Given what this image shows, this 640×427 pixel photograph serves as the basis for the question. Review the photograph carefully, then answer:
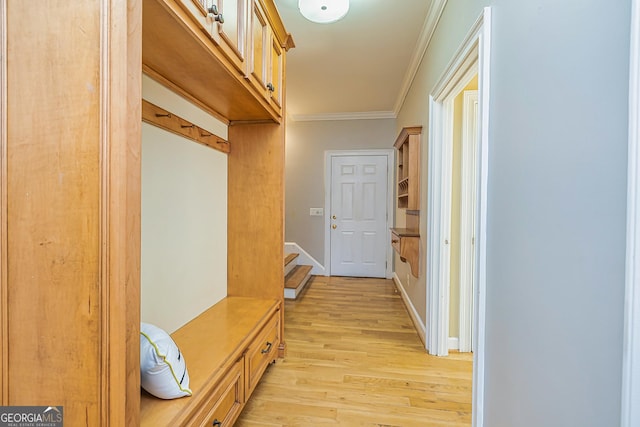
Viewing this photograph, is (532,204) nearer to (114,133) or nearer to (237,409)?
(114,133)

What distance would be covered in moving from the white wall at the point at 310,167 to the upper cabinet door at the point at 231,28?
3.33 meters

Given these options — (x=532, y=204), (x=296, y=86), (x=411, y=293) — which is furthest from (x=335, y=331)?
(x=296, y=86)

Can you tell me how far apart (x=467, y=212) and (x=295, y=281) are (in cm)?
222

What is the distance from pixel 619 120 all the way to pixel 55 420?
151 centimetres

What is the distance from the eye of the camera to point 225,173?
2139mm

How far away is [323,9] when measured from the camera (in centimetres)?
195

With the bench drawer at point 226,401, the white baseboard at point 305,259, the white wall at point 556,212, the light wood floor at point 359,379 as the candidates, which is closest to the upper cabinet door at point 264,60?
the white wall at point 556,212

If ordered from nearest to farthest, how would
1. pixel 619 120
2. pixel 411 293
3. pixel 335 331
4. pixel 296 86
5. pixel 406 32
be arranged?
pixel 619 120 → pixel 406 32 → pixel 335 331 → pixel 411 293 → pixel 296 86

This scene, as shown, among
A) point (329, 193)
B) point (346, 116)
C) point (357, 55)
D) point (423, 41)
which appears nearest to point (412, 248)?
point (423, 41)

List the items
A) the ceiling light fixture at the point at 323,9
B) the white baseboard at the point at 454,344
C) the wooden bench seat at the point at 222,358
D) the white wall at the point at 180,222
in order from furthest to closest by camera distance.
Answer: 1. the white baseboard at the point at 454,344
2. the ceiling light fixture at the point at 323,9
3. the white wall at the point at 180,222
4. the wooden bench seat at the point at 222,358

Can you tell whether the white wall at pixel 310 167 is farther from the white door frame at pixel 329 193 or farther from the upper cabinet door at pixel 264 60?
the upper cabinet door at pixel 264 60

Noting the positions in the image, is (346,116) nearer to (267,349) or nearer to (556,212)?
(267,349)

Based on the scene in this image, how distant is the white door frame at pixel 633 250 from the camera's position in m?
0.57

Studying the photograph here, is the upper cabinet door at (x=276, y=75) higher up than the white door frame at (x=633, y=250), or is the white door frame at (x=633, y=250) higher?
the upper cabinet door at (x=276, y=75)
